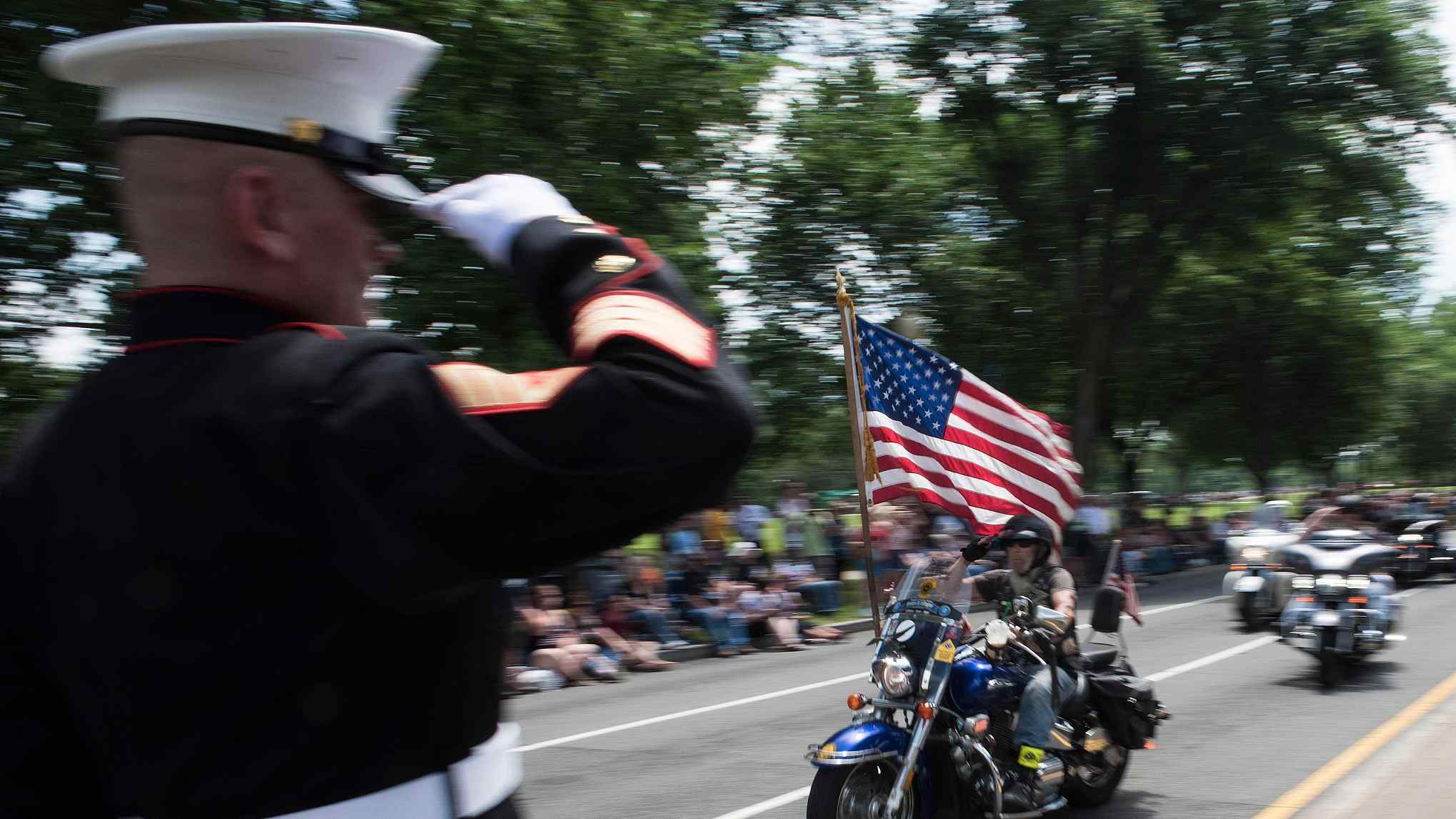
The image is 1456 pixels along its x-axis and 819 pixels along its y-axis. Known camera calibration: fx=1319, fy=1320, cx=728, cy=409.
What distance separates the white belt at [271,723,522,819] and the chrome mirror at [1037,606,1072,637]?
554cm

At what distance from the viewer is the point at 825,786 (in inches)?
221

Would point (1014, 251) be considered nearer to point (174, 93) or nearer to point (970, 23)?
point (970, 23)

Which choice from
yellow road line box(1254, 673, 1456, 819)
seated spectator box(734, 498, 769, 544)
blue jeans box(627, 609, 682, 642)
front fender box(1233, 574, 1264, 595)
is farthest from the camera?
seated spectator box(734, 498, 769, 544)

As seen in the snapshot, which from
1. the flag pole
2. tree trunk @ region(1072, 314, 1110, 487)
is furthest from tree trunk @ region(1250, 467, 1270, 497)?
the flag pole

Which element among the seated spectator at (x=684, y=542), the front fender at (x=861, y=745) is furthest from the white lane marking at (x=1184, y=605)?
the front fender at (x=861, y=745)

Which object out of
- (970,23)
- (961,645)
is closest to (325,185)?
(961,645)

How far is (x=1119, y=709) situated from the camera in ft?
Answer: 22.8

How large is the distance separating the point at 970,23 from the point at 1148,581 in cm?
1161

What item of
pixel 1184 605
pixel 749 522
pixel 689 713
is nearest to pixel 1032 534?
pixel 689 713

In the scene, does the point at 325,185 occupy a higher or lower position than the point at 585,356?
higher

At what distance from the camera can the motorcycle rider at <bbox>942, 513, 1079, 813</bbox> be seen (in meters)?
6.27

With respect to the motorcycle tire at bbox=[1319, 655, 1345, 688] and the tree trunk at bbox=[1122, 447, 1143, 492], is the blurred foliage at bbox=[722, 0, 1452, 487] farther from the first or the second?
the tree trunk at bbox=[1122, 447, 1143, 492]

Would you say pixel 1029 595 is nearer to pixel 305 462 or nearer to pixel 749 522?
pixel 305 462

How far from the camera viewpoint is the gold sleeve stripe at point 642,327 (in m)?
1.11
